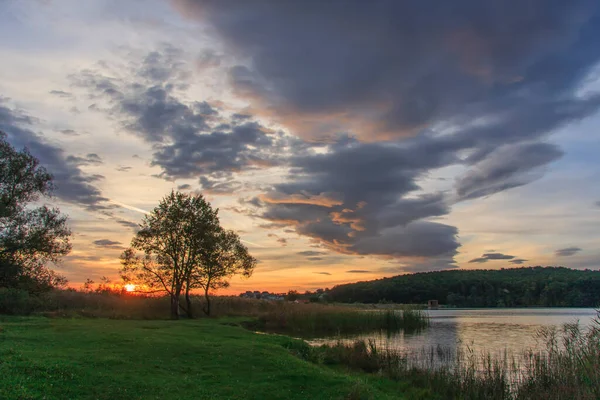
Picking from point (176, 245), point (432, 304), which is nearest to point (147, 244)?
point (176, 245)

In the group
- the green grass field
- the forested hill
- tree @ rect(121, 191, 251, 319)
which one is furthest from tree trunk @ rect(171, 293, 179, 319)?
the forested hill

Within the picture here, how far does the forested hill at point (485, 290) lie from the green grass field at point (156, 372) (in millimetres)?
118410

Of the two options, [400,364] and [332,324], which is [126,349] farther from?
[332,324]

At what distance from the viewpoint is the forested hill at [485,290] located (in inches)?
5084

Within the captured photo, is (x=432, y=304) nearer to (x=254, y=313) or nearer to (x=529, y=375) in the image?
(x=254, y=313)

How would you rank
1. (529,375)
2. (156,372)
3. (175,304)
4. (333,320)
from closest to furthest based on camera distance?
(156,372), (529,375), (175,304), (333,320)

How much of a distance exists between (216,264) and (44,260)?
22.7m

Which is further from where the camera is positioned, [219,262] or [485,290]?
[485,290]

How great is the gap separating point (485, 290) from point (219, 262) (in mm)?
123994

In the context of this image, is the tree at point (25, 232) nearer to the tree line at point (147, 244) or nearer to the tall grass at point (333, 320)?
the tree line at point (147, 244)

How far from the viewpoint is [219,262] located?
59.3m

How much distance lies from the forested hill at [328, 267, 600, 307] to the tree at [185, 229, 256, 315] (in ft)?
270

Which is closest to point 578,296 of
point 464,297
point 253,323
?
point 464,297

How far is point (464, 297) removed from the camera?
508 feet
